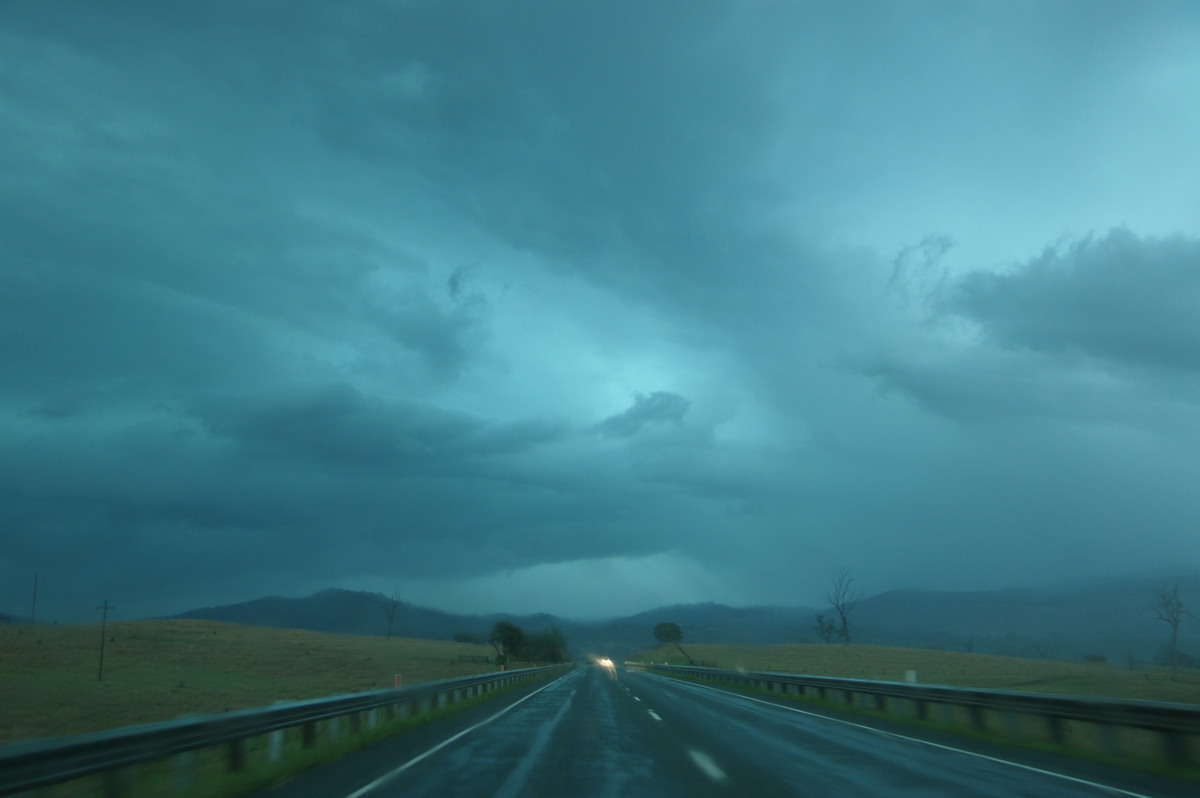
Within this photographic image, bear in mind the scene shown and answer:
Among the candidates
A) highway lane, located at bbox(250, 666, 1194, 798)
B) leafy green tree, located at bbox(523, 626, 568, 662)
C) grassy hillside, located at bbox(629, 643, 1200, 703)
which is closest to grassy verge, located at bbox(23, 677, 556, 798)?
highway lane, located at bbox(250, 666, 1194, 798)

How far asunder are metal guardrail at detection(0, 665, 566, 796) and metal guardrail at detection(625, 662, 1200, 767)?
13791 mm

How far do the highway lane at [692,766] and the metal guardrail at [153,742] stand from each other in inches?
42.0

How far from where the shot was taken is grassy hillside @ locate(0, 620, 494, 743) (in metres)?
23.2

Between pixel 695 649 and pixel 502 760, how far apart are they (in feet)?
389

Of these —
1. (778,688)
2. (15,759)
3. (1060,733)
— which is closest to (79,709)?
(15,759)

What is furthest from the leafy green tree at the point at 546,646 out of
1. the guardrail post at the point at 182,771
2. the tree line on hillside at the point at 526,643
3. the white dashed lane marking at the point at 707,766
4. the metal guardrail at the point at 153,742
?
the guardrail post at the point at 182,771

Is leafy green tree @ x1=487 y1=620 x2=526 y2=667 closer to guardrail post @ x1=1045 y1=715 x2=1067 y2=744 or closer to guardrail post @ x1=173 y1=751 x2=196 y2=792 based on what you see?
guardrail post @ x1=1045 y1=715 x2=1067 y2=744

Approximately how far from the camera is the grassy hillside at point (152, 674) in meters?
23.2

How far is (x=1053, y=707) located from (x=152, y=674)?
38.3 meters

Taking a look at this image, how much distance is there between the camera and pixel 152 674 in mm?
40969

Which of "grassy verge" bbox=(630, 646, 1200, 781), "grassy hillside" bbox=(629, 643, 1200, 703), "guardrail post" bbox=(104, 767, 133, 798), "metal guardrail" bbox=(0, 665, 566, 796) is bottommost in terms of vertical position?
"grassy hillside" bbox=(629, 643, 1200, 703)

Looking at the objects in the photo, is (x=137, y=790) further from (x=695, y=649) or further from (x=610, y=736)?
(x=695, y=649)

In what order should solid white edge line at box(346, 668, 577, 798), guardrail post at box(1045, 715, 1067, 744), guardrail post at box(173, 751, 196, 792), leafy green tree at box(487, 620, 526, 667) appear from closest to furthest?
guardrail post at box(173, 751, 196, 792) → solid white edge line at box(346, 668, 577, 798) → guardrail post at box(1045, 715, 1067, 744) → leafy green tree at box(487, 620, 526, 667)

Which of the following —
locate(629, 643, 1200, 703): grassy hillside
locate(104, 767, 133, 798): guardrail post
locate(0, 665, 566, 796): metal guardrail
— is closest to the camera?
locate(0, 665, 566, 796): metal guardrail
